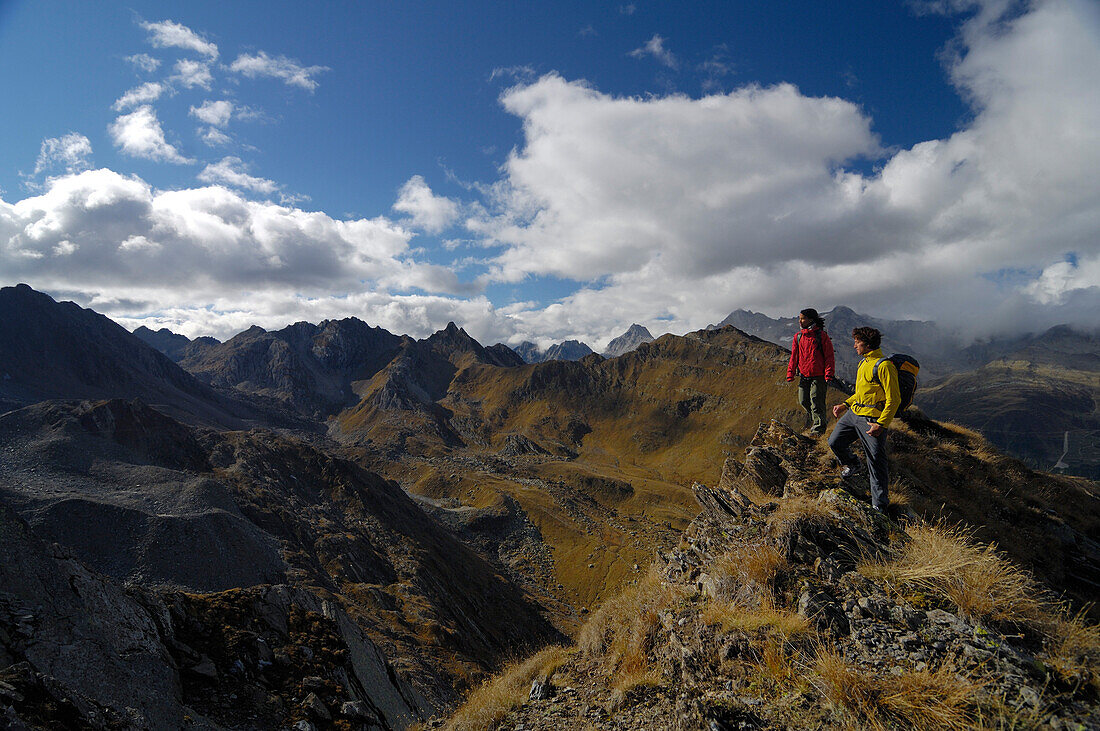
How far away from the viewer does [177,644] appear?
9.23 metres

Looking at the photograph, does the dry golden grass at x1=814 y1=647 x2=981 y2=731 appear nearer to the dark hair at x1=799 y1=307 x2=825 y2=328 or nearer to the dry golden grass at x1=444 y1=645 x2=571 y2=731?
the dry golden grass at x1=444 y1=645 x2=571 y2=731

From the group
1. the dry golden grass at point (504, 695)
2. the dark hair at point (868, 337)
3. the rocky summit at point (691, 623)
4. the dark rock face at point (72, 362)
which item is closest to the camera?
the rocky summit at point (691, 623)

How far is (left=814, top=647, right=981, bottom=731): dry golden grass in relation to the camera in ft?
14.1

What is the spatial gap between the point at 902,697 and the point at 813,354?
926cm

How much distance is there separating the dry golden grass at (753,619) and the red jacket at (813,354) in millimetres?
7030

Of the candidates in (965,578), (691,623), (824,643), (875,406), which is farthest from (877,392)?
(691,623)

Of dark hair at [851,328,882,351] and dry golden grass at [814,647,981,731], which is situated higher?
dark hair at [851,328,882,351]

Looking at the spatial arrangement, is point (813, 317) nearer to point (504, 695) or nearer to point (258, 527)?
point (504, 695)

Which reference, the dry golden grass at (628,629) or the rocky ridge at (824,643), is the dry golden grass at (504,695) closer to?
the rocky ridge at (824,643)

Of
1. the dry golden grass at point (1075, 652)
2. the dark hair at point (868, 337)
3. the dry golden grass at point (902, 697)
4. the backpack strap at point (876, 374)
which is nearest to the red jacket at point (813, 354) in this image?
the dark hair at point (868, 337)

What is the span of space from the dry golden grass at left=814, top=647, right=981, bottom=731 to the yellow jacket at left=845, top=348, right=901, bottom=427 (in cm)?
457

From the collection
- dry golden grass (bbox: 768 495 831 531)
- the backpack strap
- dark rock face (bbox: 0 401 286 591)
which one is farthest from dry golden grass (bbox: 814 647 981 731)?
dark rock face (bbox: 0 401 286 591)

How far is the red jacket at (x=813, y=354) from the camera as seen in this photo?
12.1 meters

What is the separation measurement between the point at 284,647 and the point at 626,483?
369 ft
